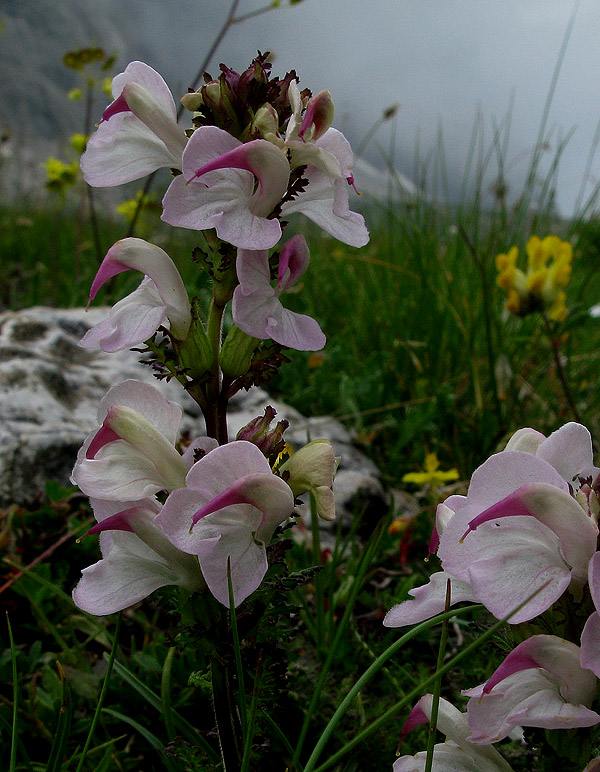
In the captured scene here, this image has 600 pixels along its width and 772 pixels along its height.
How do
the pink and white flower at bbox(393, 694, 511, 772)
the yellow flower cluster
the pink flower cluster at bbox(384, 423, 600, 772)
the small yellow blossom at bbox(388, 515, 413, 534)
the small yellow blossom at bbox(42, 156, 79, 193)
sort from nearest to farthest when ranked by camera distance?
the pink flower cluster at bbox(384, 423, 600, 772) < the pink and white flower at bbox(393, 694, 511, 772) < the small yellow blossom at bbox(388, 515, 413, 534) < the yellow flower cluster < the small yellow blossom at bbox(42, 156, 79, 193)

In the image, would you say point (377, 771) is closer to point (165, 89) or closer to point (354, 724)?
point (354, 724)

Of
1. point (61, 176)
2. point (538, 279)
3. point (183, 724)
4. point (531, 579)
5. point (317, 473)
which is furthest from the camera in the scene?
point (61, 176)

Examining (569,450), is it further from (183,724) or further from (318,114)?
(183,724)

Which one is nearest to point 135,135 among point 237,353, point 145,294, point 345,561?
point 145,294

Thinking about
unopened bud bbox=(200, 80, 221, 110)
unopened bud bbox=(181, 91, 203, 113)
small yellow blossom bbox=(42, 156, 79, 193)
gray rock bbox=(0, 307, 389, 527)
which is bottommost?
gray rock bbox=(0, 307, 389, 527)

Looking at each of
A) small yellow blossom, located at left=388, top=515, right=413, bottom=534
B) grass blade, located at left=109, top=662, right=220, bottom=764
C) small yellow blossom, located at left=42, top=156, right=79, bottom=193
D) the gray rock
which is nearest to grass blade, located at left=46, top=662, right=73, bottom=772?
grass blade, located at left=109, top=662, right=220, bottom=764

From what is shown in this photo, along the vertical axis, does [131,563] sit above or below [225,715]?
above

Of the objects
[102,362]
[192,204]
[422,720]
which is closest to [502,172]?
[102,362]

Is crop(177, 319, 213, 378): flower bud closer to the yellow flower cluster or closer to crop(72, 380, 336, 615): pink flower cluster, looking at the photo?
crop(72, 380, 336, 615): pink flower cluster

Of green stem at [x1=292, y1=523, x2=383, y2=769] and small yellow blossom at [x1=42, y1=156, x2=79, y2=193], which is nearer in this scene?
green stem at [x1=292, y1=523, x2=383, y2=769]
